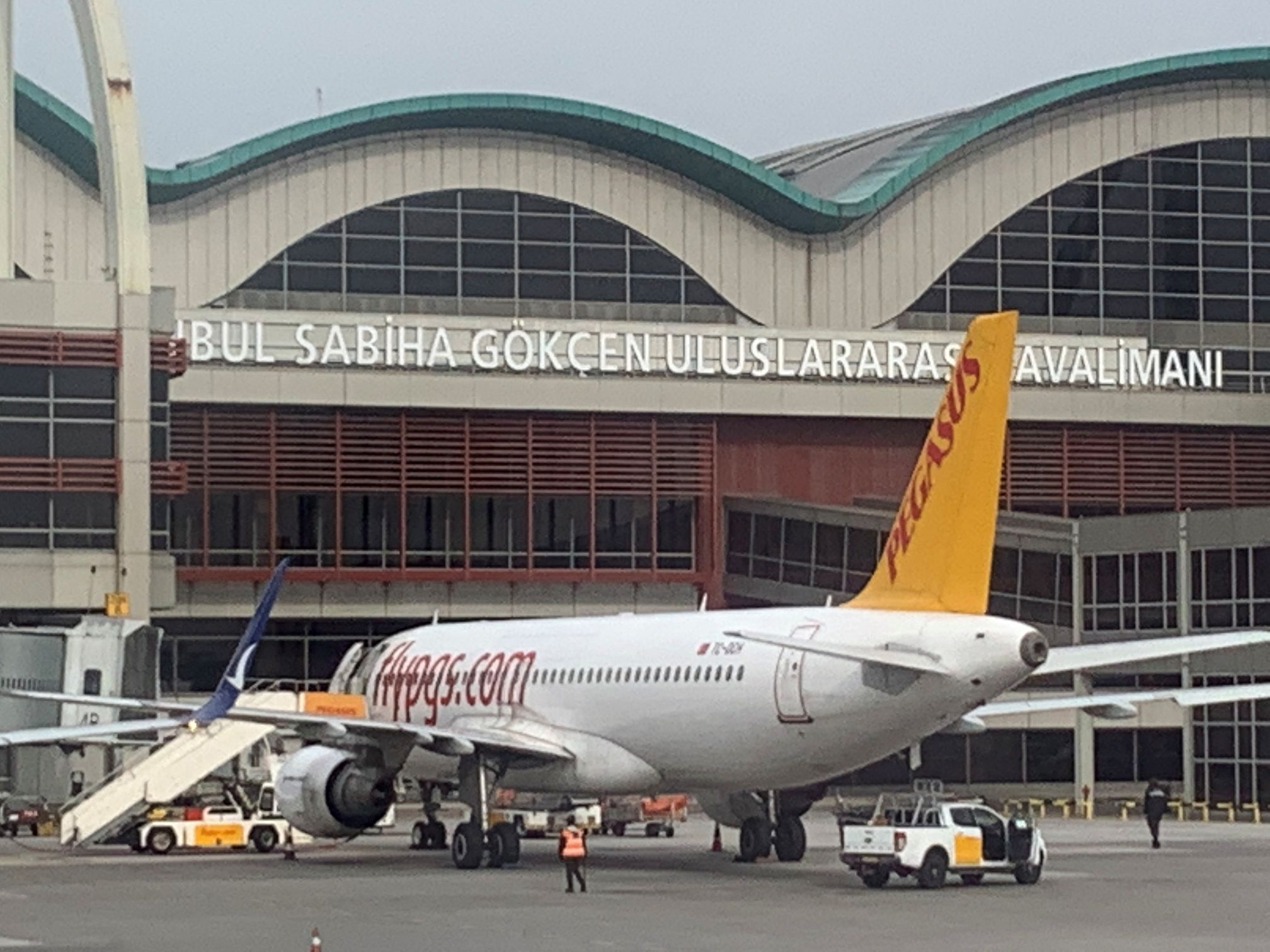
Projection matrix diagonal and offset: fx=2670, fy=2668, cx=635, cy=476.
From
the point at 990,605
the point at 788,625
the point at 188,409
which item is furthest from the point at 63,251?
the point at 788,625

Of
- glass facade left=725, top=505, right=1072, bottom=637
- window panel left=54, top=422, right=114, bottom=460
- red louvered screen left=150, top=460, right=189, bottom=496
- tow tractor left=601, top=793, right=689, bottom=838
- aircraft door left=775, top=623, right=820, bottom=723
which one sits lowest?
tow tractor left=601, top=793, right=689, bottom=838

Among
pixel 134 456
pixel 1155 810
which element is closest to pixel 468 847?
pixel 1155 810

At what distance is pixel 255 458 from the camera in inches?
3241

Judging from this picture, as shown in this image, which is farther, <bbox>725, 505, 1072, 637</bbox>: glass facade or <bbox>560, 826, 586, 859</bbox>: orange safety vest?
<bbox>725, 505, 1072, 637</bbox>: glass facade

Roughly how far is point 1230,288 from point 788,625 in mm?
51267

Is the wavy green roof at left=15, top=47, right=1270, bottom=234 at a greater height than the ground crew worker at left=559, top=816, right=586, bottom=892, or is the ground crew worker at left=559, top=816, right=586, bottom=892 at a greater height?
the wavy green roof at left=15, top=47, right=1270, bottom=234

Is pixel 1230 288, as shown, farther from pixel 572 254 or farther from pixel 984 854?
pixel 984 854

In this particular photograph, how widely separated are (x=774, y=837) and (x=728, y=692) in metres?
5.80

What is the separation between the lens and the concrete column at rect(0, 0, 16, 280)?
218ft

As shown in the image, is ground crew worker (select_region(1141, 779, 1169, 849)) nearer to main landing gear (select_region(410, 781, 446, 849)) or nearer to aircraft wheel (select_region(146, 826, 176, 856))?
main landing gear (select_region(410, 781, 446, 849))

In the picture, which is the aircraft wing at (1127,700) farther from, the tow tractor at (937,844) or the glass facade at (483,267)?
the glass facade at (483,267)

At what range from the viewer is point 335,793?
5034 cm

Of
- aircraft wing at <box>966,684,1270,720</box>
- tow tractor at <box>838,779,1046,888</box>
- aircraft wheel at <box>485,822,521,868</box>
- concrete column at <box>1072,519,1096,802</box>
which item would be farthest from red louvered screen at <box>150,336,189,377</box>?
tow tractor at <box>838,779,1046,888</box>

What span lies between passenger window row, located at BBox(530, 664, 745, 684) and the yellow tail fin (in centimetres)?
413
